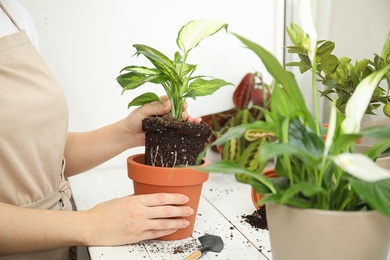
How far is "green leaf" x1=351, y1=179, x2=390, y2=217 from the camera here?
49 centimetres

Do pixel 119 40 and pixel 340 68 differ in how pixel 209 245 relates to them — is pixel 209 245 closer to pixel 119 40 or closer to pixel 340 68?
pixel 340 68

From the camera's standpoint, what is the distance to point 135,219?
3.03 ft

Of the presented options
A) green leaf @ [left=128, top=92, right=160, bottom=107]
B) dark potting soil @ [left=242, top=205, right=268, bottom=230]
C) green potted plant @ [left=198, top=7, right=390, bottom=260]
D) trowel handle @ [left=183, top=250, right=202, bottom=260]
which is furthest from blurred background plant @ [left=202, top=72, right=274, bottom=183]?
green potted plant @ [left=198, top=7, right=390, bottom=260]

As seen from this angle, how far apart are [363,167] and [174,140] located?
51cm

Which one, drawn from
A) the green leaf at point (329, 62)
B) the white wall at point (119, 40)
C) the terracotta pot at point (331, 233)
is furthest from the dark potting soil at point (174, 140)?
the white wall at point (119, 40)

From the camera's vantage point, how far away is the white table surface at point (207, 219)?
2.97 feet

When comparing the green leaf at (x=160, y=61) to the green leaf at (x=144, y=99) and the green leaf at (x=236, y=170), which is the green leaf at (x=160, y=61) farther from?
the green leaf at (x=236, y=170)

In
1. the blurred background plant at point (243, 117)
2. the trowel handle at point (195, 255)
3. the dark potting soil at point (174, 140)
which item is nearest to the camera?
the trowel handle at point (195, 255)

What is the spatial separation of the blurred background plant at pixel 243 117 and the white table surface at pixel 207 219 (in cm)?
8

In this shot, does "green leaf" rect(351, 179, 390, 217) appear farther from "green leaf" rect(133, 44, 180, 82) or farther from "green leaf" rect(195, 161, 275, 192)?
"green leaf" rect(133, 44, 180, 82)

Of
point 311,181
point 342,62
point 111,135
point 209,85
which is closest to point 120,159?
point 111,135

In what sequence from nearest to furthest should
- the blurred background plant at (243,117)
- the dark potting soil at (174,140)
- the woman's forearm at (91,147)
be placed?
the dark potting soil at (174,140) → the woman's forearm at (91,147) → the blurred background plant at (243,117)

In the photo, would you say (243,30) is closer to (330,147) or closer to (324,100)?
(324,100)

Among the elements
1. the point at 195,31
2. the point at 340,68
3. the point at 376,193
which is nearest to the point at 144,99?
the point at 195,31
